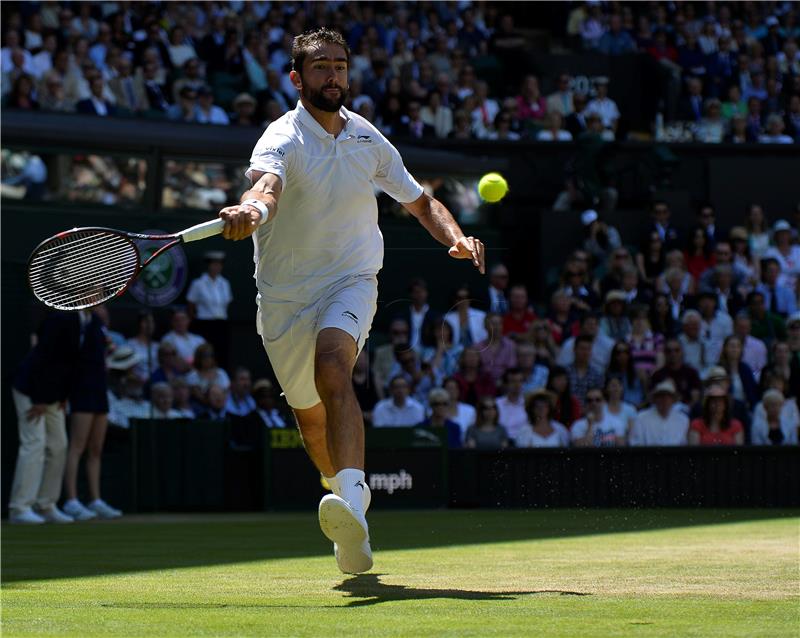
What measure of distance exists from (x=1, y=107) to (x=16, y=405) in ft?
18.7

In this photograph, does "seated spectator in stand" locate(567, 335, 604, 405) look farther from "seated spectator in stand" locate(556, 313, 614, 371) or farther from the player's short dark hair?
the player's short dark hair

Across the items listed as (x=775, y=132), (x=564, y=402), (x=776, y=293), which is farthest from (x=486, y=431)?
(x=775, y=132)

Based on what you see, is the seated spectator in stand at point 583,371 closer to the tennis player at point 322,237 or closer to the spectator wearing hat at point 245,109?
the spectator wearing hat at point 245,109

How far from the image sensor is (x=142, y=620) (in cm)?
527

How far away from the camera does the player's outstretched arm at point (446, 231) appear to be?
22.9 feet

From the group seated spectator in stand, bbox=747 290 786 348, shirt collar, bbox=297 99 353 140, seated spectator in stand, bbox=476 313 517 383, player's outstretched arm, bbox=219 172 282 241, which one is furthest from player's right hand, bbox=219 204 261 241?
seated spectator in stand, bbox=747 290 786 348

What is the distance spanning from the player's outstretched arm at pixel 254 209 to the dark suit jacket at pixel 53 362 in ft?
20.9

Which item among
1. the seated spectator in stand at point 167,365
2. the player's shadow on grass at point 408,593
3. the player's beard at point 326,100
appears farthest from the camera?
the seated spectator in stand at point 167,365

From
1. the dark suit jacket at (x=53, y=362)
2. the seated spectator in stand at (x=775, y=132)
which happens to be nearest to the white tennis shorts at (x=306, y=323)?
the dark suit jacket at (x=53, y=362)

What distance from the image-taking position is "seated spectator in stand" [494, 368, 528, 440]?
15.0 metres

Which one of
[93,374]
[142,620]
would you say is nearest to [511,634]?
[142,620]

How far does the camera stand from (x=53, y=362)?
42.2ft

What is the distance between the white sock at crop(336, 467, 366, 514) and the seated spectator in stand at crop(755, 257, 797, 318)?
12278 millimetres

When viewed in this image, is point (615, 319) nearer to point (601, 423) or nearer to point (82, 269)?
point (601, 423)
